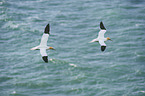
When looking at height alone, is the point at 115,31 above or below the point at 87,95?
above

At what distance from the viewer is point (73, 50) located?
13062cm

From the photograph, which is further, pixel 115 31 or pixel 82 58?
pixel 115 31

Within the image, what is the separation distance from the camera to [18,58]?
128 metres

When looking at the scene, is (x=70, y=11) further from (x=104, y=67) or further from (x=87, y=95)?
(x=87, y=95)

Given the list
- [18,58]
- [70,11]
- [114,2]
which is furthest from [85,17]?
[18,58]

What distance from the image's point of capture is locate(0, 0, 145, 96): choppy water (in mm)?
115375

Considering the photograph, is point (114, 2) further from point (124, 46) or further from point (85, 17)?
point (124, 46)

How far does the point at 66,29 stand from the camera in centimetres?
14275

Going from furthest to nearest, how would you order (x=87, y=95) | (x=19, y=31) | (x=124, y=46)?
(x=19, y=31) < (x=124, y=46) < (x=87, y=95)

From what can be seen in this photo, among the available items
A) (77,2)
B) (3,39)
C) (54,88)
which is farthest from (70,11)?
(54,88)

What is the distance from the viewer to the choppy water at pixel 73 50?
11538 cm

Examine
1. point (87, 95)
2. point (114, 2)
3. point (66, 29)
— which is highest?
point (114, 2)

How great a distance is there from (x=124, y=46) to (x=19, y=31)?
46.2 meters

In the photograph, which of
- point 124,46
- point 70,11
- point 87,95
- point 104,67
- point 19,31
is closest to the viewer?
point 87,95
